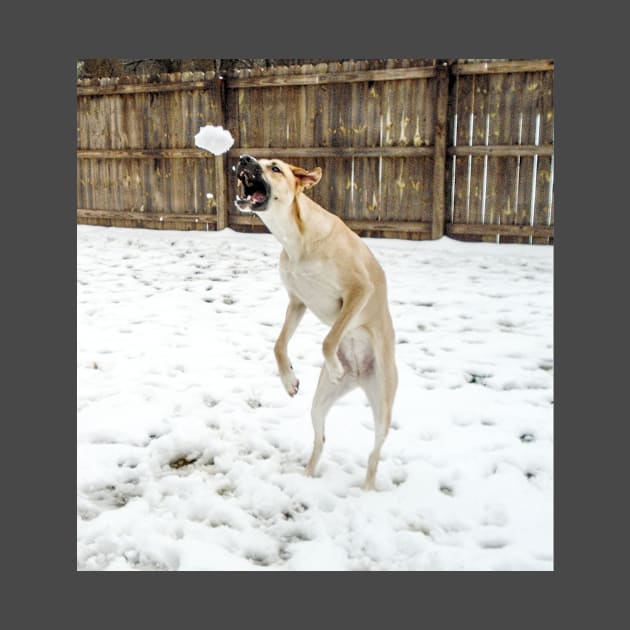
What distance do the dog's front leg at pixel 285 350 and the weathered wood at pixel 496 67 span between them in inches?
142

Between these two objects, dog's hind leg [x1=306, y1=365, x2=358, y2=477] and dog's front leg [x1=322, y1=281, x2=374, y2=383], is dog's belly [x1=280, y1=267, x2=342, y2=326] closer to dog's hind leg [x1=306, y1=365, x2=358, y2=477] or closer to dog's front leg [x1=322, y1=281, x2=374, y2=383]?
dog's front leg [x1=322, y1=281, x2=374, y2=383]

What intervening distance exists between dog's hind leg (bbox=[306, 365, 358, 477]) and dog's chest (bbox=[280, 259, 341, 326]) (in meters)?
0.29

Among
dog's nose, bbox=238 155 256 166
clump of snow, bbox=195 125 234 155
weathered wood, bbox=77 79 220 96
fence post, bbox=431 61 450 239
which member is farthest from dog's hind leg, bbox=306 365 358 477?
weathered wood, bbox=77 79 220 96

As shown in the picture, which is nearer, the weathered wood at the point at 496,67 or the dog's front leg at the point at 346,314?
the dog's front leg at the point at 346,314

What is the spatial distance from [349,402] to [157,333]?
1.62 m

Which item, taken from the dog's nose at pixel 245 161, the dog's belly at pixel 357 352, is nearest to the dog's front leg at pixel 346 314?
the dog's belly at pixel 357 352

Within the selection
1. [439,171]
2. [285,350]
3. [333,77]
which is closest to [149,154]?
[333,77]

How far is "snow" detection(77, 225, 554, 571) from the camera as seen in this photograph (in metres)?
2.18

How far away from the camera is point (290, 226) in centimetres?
232

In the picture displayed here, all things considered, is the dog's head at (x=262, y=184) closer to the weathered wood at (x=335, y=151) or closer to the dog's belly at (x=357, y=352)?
the dog's belly at (x=357, y=352)

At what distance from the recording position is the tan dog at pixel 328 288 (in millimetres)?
2225

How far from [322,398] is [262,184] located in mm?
948

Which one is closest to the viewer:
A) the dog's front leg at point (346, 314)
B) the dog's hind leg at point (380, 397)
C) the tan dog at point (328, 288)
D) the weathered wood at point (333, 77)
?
the tan dog at point (328, 288)

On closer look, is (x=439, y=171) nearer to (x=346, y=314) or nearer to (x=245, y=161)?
(x=346, y=314)
